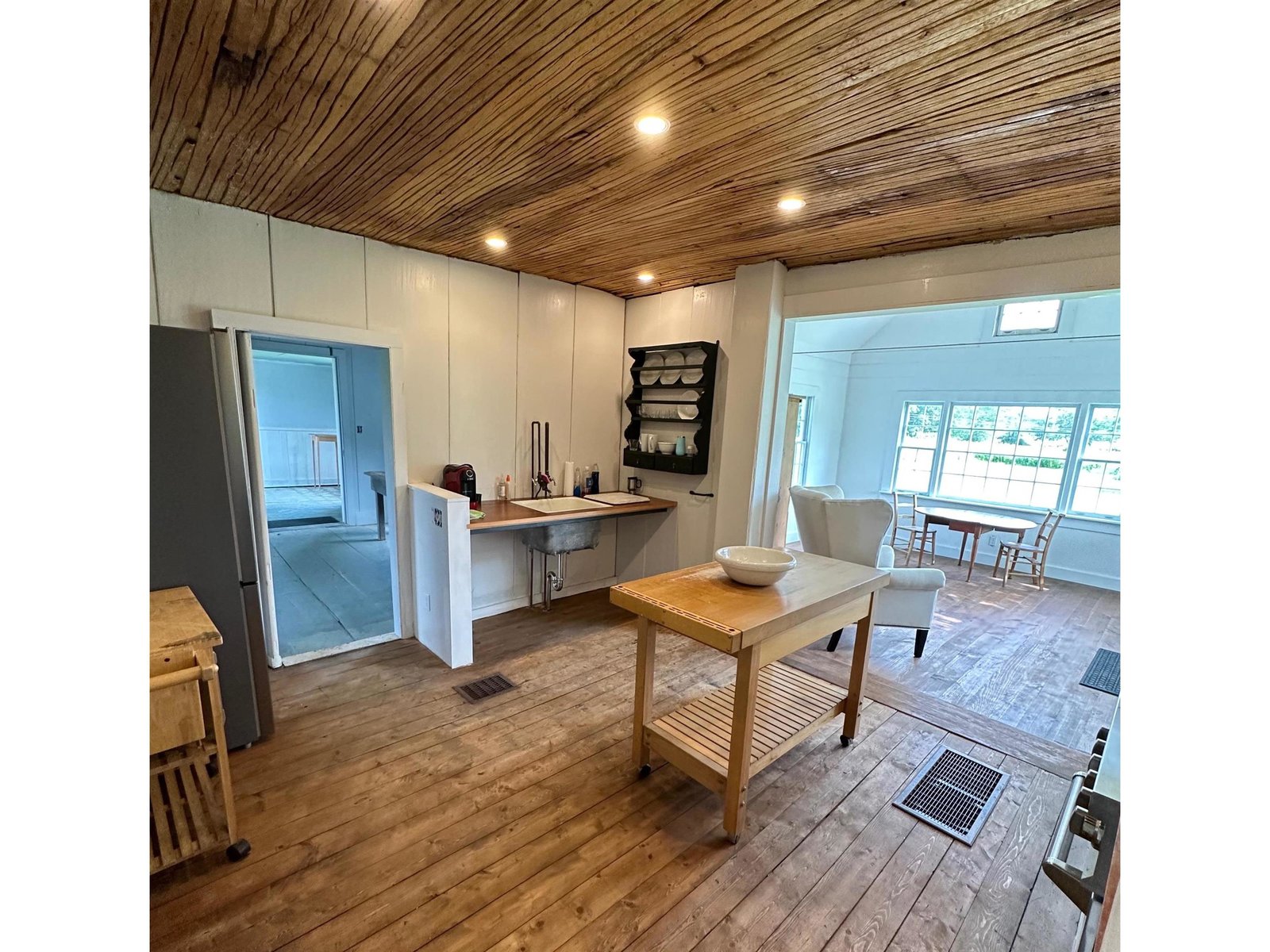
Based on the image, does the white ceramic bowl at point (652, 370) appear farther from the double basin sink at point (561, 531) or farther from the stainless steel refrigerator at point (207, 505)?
the stainless steel refrigerator at point (207, 505)

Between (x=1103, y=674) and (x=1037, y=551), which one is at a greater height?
(x=1037, y=551)

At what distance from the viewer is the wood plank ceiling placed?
1.23 meters

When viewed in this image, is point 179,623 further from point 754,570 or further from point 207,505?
point 754,570

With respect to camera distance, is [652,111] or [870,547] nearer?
[652,111]

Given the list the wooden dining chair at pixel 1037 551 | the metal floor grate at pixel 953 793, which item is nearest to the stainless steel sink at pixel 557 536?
the metal floor grate at pixel 953 793

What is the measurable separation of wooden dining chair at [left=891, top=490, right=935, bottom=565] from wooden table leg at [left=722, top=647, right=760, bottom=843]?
14.0 ft

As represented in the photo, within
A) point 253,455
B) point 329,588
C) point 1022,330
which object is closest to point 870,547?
point 253,455

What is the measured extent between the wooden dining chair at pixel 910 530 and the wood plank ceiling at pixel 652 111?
13.6 ft

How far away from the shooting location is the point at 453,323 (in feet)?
11.1

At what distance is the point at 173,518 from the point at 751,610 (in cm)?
220

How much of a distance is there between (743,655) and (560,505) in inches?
90.8

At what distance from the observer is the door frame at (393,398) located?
104 inches

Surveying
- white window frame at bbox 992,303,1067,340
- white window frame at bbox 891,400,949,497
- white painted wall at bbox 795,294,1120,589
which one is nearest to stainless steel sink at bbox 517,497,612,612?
white painted wall at bbox 795,294,1120,589
